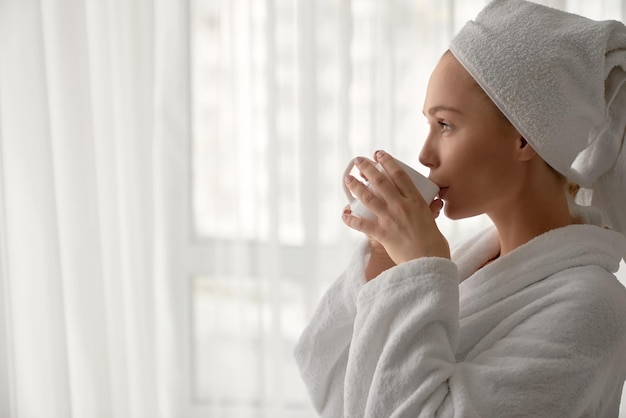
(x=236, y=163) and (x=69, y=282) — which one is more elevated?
(x=236, y=163)

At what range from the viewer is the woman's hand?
1.12 metres

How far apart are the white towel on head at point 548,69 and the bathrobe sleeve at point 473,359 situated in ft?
0.74

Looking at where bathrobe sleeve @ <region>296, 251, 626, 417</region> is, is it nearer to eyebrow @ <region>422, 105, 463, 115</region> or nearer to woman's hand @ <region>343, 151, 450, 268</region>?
woman's hand @ <region>343, 151, 450, 268</region>

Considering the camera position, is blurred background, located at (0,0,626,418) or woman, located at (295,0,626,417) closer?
woman, located at (295,0,626,417)

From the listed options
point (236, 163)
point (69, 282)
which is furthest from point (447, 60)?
point (69, 282)

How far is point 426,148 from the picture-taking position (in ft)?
3.93

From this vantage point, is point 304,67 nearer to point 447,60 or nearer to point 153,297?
point 153,297

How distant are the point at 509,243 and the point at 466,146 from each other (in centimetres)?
21

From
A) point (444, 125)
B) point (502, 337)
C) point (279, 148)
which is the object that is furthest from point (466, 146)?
point (279, 148)

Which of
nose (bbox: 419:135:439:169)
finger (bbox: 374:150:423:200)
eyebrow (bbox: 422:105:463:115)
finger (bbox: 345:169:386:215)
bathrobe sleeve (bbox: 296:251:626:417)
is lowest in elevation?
bathrobe sleeve (bbox: 296:251:626:417)

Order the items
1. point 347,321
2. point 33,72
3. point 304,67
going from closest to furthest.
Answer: point 347,321 → point 304,67 → point 33,72

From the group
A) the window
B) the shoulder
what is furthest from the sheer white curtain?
the shoulder

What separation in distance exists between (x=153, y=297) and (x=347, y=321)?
4.02 feet

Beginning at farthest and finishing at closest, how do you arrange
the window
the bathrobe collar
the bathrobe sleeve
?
→ the window < the bathrobe collar < the bathrobe sleeve
